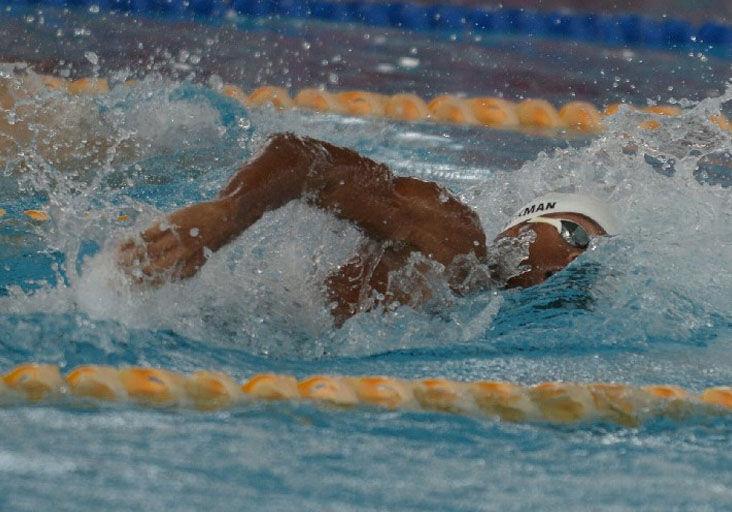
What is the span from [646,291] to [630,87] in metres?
2.60

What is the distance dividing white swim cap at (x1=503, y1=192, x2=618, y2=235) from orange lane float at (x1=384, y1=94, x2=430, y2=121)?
1.91 metres

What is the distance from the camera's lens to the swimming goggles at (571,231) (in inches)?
100

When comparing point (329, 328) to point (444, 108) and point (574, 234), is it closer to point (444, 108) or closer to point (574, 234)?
point (574, 234)

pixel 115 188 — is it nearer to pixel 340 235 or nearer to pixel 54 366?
pixel 340 235

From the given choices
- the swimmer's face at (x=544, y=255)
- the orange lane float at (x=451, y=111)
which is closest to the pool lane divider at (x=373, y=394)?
the swimmer's face at (x=544, y=255)

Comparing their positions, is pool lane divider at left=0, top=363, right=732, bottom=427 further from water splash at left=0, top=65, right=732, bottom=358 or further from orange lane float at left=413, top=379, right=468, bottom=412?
water splash at left=0, top=65, right=732, bottom=358

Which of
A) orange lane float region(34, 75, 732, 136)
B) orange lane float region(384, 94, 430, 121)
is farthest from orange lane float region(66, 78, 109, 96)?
orange lane float region(384, 94, 430, 121)

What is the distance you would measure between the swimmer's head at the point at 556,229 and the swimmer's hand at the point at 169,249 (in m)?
0.79

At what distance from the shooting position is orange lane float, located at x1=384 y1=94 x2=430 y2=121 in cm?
454

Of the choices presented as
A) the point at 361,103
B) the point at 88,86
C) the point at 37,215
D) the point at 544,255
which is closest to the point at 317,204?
the point at 544,255

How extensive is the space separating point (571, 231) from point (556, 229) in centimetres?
4

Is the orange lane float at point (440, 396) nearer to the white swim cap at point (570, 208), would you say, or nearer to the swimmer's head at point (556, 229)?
the swimmer's head at point (556, 229)

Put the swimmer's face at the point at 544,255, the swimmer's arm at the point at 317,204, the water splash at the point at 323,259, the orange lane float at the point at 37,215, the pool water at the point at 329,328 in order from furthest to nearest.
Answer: the orange lane float at the point at 37,215
the swimmer's face at the point at 544,255
the water splash at the point at 323,259
the swimmer's arm at the point at 317,204
the pool water at the point at 329,328

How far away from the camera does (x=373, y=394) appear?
1977mm
